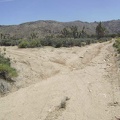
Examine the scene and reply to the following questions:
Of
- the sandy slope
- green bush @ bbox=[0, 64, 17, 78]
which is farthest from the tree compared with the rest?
green bush @ bbox=[0, 64, 17, 78]

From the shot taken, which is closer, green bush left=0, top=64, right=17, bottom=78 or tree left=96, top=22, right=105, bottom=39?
green bush left=0, top=64, right=17, bottom=78

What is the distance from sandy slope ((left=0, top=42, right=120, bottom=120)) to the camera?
452 inches

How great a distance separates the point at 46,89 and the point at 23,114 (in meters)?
3.81

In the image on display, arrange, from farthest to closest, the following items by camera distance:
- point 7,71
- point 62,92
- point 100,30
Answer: point 100,30 < point 7,71 < point 62,92

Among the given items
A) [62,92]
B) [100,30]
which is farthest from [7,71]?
[100,30]

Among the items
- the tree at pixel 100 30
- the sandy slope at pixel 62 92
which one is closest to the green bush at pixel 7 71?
the sandy slope at pixel 62 92

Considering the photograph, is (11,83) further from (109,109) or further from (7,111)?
(109,109)

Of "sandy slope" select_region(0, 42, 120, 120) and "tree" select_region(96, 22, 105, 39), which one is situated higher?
"tree" select_region(96, 22, 105, 39)

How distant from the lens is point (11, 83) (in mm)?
16188

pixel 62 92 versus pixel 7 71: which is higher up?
pixel 7 71

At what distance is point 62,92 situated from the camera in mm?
14625

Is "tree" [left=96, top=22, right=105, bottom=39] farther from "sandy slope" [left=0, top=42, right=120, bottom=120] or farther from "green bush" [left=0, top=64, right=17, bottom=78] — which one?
"green bush" [left=0, top=64, right=17, bottom=78]

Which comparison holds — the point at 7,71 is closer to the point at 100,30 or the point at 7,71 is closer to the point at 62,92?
the point at 62,92

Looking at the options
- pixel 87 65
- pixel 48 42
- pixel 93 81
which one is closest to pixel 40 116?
pixel 93 81
